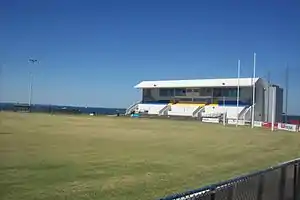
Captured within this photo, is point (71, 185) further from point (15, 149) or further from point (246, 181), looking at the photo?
point (15, 149)

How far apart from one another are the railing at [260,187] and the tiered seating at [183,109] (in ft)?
305

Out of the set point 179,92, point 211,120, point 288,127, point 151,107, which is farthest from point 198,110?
point 288,127

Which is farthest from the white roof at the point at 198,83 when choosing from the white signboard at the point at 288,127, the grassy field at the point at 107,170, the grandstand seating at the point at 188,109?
the grassy field at the point at 107,170

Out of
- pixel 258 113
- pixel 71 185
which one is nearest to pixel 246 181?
pixel 71 185

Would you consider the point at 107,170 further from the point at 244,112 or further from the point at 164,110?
the point at 164,110

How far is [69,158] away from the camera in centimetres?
1841

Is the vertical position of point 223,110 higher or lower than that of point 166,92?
lower

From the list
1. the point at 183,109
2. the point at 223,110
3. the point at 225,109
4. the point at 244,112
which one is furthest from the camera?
the point at 183,109

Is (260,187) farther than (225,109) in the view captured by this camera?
No

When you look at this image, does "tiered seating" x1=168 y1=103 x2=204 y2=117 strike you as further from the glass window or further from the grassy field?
the grassy field

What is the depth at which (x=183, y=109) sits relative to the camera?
105 metres

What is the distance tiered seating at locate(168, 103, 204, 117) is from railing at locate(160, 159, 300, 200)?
3658 inches

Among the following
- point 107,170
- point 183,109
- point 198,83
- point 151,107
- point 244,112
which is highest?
→ point 198,83

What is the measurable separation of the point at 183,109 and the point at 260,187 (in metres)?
98.7
